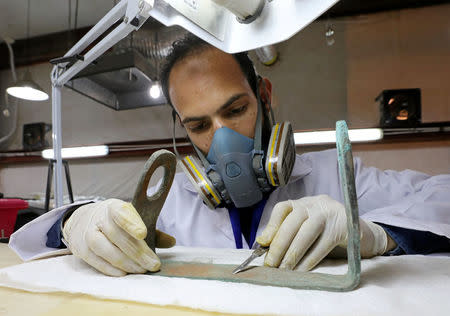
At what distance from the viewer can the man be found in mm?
581

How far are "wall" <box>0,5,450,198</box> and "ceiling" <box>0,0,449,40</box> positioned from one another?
9 cm

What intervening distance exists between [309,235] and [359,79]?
106 inches

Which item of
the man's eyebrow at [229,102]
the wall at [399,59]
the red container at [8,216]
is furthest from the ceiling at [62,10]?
the man's eyebrow at [229,102]

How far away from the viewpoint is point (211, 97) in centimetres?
100

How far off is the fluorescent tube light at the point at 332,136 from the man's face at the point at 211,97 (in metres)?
1.71

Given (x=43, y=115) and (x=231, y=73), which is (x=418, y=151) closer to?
(x=231, y=73)

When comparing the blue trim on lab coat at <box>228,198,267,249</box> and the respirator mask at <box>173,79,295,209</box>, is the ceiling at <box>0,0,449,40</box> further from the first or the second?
the blue trim on lab coat at <box>228,198,267,249</box>

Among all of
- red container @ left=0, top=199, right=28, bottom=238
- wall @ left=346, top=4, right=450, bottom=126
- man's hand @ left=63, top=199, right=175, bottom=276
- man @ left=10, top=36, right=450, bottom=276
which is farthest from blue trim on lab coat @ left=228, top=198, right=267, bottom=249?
wall @ left=346, top=4, right=450, bottom=126

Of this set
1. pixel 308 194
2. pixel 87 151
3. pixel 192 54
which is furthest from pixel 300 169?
pixel 87 151

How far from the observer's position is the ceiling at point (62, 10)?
9.17 ft

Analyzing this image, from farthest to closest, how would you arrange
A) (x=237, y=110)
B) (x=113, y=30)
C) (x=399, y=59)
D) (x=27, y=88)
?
(x=399, y=59), (x=27, y=88), (x=237, y=110), (x=113, y=30)

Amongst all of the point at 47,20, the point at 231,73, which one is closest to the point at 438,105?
the point at 231,73

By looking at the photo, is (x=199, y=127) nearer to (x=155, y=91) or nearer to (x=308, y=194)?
(x=308, y=194)

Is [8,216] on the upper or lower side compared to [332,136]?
lower
